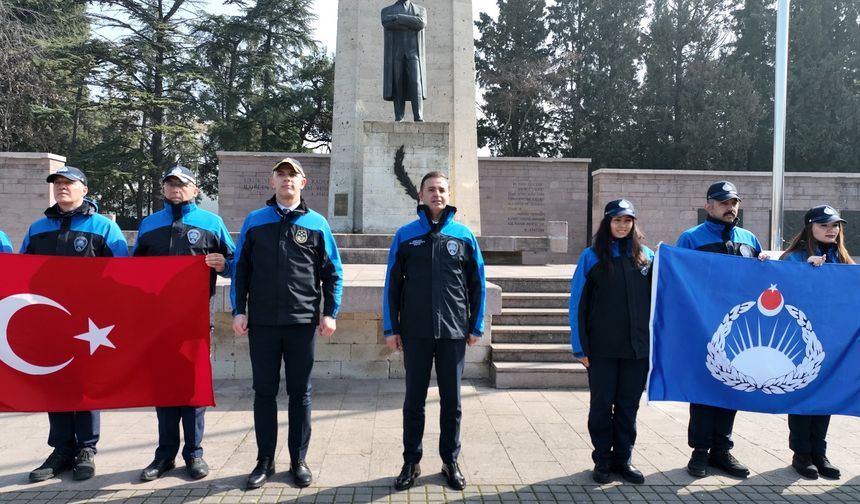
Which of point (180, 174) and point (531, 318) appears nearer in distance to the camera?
point (180, 174)

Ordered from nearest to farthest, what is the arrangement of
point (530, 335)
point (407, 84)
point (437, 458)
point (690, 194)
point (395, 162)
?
point (437, 458)
point (530, 335)
point (407, 84)
point (395, 162)
point (690, 194)

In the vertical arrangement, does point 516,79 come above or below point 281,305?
above

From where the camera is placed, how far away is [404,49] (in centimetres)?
1117

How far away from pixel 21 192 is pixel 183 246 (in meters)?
15.5

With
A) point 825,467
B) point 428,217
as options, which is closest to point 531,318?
point 825,467

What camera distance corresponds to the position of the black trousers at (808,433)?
13.1ft

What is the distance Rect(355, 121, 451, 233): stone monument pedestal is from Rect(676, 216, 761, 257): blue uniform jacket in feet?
25.3

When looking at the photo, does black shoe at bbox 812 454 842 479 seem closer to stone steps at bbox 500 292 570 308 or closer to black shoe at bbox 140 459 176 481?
stone steps at bbox 500 292 570 308

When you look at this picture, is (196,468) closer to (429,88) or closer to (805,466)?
(805,466)

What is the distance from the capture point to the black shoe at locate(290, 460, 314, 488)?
367 cm

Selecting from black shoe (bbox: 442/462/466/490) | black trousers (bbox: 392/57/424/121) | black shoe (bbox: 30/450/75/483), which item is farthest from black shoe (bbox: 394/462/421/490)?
black trousers (bbox: 392/57/424/121)

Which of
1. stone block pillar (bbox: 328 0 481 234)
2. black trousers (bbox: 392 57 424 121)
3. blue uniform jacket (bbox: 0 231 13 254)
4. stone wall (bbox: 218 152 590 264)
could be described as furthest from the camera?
stone wall (bbox: 218 152 590 264)

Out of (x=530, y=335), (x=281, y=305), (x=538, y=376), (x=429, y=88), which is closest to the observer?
(x=281, y=305)

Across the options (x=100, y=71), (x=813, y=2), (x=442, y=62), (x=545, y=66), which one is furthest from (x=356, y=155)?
(x=813, y=2)
